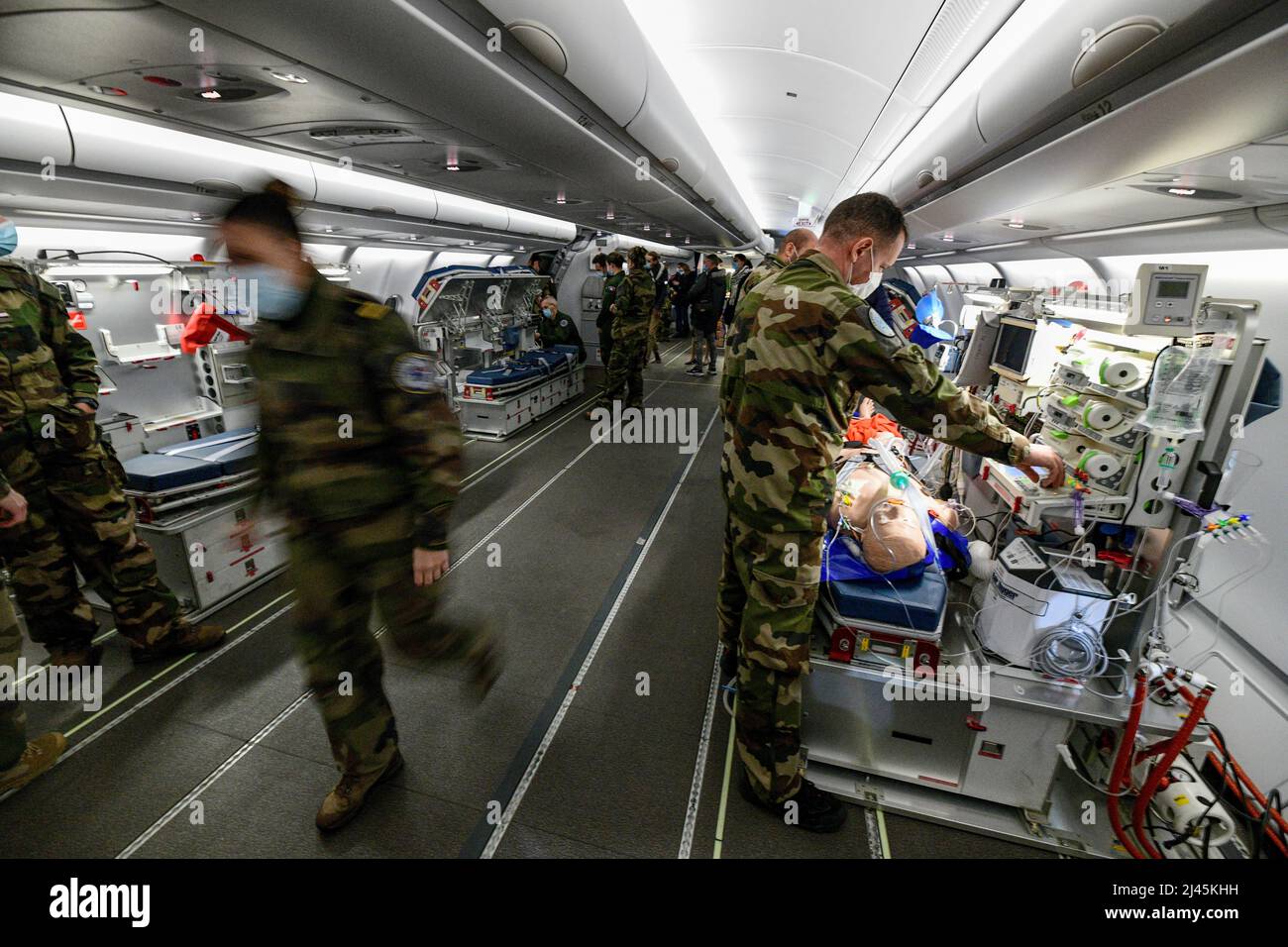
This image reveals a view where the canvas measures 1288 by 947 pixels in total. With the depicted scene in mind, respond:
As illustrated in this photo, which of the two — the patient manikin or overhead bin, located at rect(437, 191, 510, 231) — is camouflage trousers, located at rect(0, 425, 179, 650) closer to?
the patient manikin

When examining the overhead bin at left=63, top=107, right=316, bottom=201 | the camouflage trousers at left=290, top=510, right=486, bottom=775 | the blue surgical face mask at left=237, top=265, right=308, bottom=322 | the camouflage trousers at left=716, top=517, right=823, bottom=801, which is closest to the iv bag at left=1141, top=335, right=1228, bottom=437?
the camouflage trousers at left=716, top=517, right=823, bottom=801

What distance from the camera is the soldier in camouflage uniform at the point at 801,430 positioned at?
1.90 m

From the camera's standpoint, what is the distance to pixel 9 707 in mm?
2164

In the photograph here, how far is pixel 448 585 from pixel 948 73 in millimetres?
4614

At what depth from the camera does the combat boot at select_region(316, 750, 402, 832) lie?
221cm

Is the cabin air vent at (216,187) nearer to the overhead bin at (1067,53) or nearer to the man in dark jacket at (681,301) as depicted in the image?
the overhead bin at (1067,53)

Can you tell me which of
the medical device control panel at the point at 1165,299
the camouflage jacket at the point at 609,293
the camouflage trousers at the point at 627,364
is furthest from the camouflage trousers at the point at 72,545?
the camouflage jacket at the point at 609,293

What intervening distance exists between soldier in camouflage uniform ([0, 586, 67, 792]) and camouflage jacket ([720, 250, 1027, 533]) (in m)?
3.16

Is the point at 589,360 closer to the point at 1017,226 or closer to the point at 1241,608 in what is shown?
the point at 1017,226

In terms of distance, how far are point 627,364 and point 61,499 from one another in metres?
6.24

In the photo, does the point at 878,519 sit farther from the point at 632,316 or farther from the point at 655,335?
the point at 655,335

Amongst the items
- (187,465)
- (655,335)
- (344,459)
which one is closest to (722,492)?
(344,459)

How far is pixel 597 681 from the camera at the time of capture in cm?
312

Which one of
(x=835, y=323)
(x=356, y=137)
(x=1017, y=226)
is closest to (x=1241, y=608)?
(x=1017, y=226)
